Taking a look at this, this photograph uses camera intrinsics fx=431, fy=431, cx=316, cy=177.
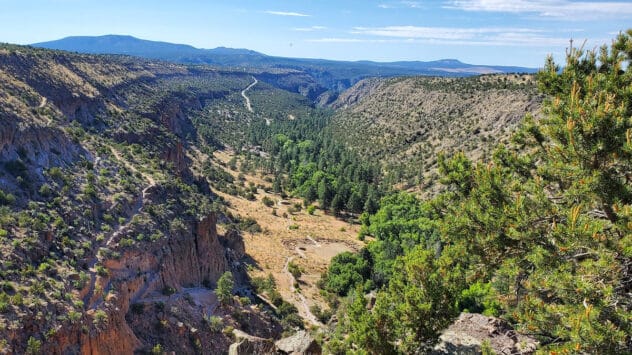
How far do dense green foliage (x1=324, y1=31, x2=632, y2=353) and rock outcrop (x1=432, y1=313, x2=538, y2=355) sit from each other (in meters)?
1.71

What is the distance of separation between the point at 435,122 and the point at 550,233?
346 feet

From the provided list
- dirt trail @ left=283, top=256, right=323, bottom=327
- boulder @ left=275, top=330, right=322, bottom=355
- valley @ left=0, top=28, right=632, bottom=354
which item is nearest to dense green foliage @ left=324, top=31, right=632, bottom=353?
valley @ left=0, top=28, right=632, bottom=354

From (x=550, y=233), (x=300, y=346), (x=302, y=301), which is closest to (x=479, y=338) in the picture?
(x=550, y=233)

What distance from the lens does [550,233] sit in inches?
516

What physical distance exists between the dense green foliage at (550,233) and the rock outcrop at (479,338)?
171 centimetres

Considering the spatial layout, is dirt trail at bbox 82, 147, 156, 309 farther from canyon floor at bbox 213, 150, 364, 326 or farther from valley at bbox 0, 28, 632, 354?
canyon floor at bbox 213, 150, 364, 326

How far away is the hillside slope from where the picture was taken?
93.6m

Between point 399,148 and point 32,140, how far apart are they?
290ft

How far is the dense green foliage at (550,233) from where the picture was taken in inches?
451

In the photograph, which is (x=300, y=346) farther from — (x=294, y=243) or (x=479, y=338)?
(x=294, y=243)

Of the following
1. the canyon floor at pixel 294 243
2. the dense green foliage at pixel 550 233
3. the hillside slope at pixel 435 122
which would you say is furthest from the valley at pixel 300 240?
the hillside slope at pixel 435 122

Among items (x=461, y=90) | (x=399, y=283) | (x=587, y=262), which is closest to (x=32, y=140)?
(x=399, y=283)

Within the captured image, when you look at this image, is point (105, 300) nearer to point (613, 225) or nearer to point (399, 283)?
point (399, 283)

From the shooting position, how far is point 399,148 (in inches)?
4400
